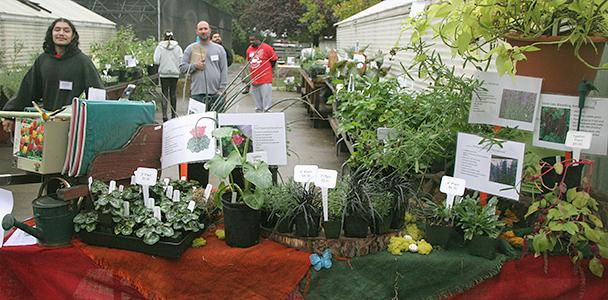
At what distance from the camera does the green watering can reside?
75.0 inches

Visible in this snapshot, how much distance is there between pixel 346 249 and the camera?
6.15ft

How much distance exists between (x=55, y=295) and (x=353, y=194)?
4.08ft

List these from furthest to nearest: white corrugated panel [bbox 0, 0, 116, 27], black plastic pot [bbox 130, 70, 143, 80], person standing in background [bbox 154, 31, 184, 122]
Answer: black plastic pot [bbox 130, 70, 143, 80]
person standing in background [bbox 154, 31, 184, 122]
white corrugated panel [bbox 0, 0, 116, 27]

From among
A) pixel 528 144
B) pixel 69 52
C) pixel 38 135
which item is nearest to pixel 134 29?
pixel 69 52

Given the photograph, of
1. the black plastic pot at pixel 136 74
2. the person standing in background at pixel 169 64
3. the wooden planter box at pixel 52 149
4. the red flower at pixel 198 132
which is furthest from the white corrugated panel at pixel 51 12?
the red flower at pixel 198 132

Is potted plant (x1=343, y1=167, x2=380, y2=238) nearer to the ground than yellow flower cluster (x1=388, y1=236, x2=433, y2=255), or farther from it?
farther from it

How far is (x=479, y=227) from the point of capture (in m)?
1.90

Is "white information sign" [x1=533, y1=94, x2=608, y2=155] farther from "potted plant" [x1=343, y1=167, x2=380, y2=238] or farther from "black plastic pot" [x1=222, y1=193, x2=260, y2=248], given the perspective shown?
"black plastic pot" [x1=222, y1=193, x2=260, y2=248]

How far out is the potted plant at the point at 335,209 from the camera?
1880mm

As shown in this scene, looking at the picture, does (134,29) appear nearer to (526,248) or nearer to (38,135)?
(38,135)

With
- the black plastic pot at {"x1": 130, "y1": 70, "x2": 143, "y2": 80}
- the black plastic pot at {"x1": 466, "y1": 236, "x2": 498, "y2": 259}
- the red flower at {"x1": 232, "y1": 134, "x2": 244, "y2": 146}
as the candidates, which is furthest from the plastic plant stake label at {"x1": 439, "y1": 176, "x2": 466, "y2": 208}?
the black plastic pot at {"x1": 130, "y1": 70, "x2": 143, "y2": 80}

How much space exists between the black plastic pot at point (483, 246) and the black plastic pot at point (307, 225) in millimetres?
584

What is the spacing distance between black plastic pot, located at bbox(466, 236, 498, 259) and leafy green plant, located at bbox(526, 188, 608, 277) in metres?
0.14

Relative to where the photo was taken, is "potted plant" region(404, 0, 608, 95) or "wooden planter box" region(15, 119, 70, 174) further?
"wooden planter box" region(15, 119, 70, 174)
